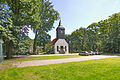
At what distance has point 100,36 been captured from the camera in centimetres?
4203

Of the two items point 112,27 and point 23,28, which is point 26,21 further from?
point 112,27

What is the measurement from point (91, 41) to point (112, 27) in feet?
44.1

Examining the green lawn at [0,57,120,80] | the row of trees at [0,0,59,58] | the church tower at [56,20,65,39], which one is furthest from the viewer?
the church tower at [56,20,65,39]

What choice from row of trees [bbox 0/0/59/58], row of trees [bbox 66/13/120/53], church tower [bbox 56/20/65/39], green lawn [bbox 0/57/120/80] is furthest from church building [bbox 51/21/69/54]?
green lawn [bbox 0/57/120/80]

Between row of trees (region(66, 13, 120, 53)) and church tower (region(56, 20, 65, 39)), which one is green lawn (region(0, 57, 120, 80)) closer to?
row of trees (region(66, 13, 120, 53))

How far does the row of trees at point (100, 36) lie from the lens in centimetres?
3397

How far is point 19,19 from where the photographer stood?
17.0 meters

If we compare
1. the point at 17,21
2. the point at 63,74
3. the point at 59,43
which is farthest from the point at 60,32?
the point at 63,74

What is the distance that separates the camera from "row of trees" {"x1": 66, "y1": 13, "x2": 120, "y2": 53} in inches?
1337

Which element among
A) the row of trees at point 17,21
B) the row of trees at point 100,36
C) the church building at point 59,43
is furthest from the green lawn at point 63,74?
the row of trees at point 100,36

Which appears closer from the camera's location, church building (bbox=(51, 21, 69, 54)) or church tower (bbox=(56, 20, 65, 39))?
church building (bbox=(51, 21, 69, 54))

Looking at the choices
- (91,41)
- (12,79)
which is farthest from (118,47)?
(12,79)

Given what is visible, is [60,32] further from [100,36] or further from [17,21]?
[17,21]

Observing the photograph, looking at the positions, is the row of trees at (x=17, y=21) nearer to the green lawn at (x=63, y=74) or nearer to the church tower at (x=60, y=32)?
the green lawn at (x=63, y=74)
